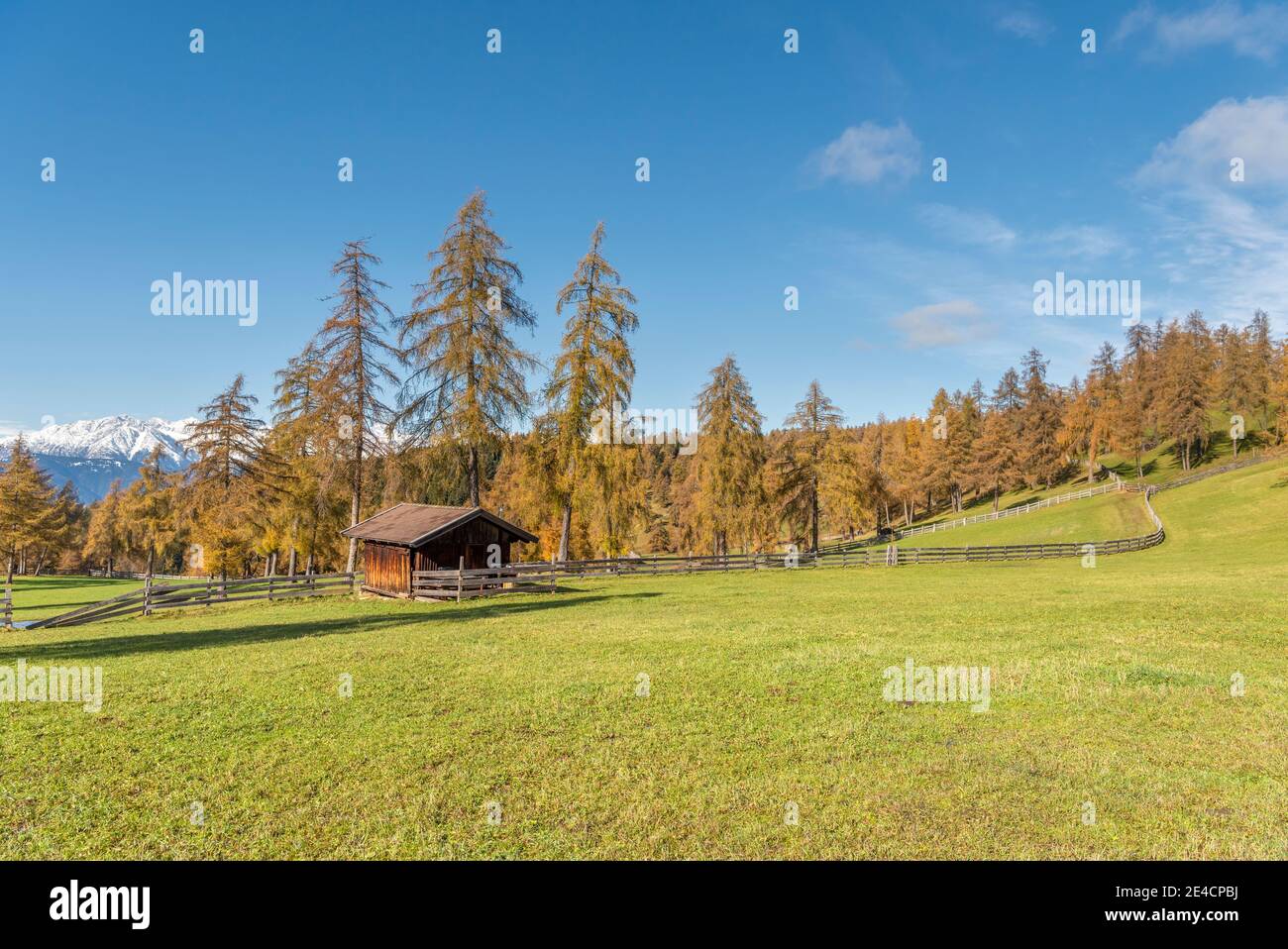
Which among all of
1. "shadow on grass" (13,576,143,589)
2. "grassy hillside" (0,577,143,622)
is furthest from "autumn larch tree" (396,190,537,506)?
"shadow on grass" (13,576,143,589)

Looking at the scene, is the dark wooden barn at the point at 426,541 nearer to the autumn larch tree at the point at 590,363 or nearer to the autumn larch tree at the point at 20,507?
the autumn larch tree at the point at 590,363

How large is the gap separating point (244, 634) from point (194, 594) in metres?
9.57

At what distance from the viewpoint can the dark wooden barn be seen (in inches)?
1003

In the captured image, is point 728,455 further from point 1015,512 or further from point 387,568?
point 1015,512

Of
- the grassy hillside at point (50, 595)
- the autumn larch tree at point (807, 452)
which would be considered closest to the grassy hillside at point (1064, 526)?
the autumn larch tree at point (807, 452)

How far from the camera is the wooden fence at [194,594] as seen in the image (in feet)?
72.8

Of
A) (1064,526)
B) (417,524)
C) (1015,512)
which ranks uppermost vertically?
(417,524)

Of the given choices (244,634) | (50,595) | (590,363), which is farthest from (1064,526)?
(50,595)

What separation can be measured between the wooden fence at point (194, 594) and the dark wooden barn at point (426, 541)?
219 centimetres

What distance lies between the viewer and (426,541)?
81.2ft

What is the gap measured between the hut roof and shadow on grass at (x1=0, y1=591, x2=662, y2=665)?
3.27 metres

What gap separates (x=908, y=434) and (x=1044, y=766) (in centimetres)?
8020
